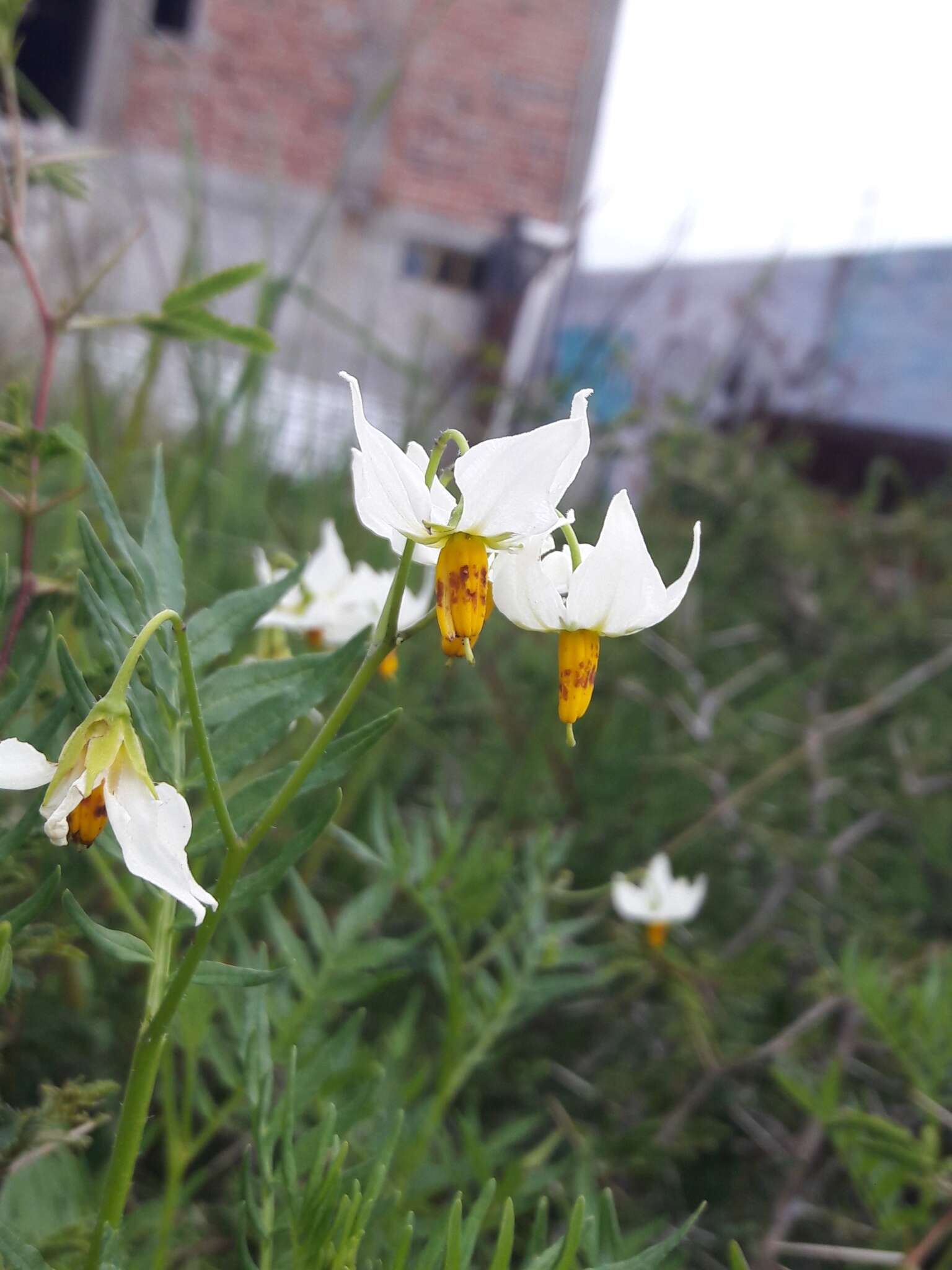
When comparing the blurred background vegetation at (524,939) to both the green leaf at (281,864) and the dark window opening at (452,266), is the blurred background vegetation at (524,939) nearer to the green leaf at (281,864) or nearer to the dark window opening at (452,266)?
the green leaf at (281,864)

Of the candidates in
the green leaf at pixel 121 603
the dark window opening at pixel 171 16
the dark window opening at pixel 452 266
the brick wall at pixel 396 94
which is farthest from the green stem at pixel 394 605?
the dark window opening at pixel 171 16

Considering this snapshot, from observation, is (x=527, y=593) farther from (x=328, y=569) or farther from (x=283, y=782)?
(x=328, y=569)

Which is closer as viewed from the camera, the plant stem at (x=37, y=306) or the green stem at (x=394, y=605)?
the green stem at (x=394, y=605)

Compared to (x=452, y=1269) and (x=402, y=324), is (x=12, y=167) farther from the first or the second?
(x=402, y=324)

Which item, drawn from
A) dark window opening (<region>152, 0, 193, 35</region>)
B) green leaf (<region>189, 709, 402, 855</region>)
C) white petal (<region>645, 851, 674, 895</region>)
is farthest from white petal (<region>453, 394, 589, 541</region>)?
dark window opening (<region>152, 0, 193, 35</region>)

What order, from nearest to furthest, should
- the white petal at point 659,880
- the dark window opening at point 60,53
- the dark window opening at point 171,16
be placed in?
1. the white petal at point 659,880
2. the dark window opening at point 60,53
3. the dark window opening at point 171,16

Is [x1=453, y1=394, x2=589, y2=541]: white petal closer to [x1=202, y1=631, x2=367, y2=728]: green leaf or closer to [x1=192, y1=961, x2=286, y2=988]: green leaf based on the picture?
[x1=202, y1=631, x2=367, y2=728]: green leaf

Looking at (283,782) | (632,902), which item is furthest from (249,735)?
(632,902)
